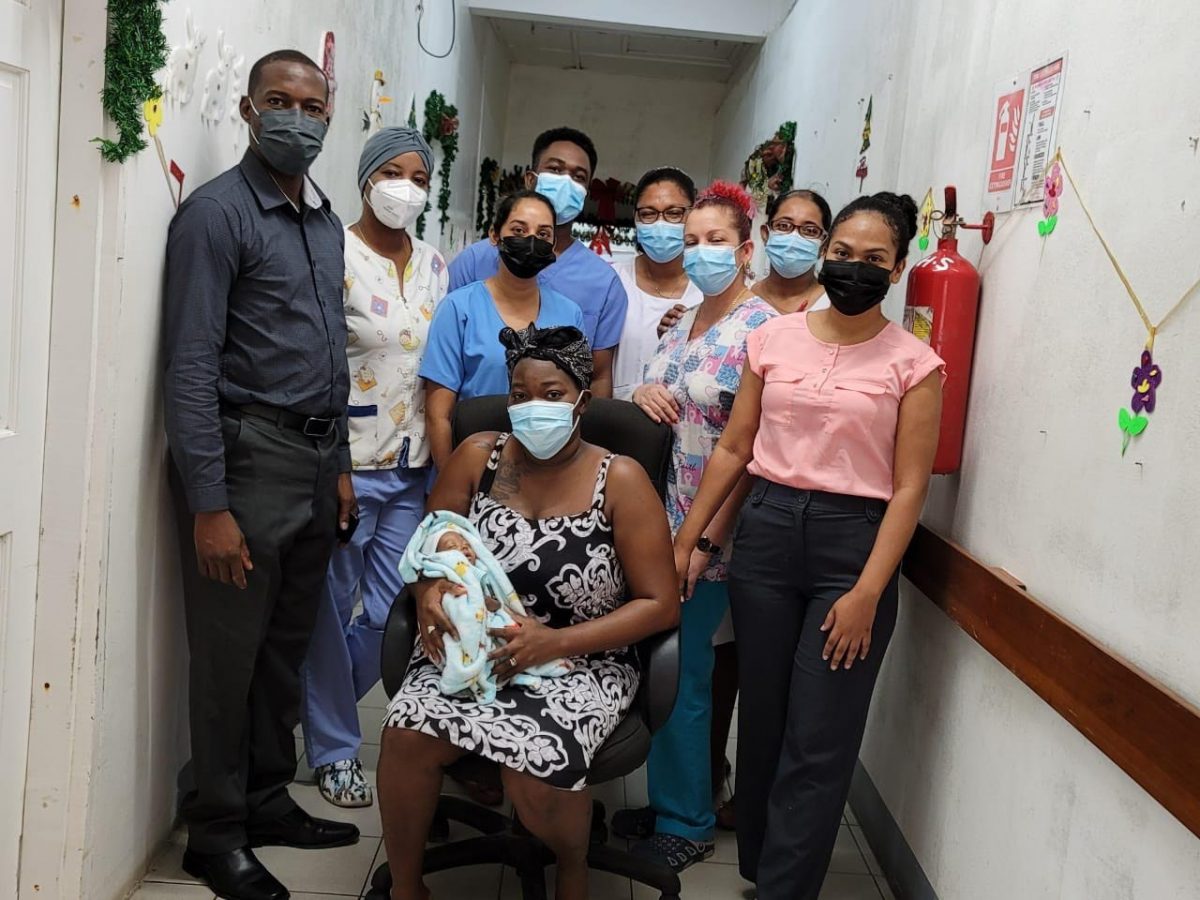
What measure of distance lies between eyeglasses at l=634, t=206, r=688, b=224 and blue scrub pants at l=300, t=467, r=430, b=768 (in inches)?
37.5

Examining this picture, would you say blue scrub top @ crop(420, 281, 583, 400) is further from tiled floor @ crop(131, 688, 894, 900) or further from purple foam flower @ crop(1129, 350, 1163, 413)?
purple foam flower @ crop(1129, 350, 1163, 413)

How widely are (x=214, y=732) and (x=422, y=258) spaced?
1.29 m

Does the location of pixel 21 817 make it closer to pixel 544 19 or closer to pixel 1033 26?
pixel 1033 26

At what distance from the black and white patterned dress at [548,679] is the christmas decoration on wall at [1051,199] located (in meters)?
0.96

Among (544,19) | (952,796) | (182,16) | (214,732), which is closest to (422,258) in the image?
(182,16)

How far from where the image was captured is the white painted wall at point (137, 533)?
6.33 feet

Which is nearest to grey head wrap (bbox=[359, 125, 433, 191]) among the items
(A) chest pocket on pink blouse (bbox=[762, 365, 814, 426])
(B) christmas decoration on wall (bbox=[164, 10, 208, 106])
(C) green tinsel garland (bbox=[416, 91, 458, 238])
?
(B) christmas decoration on wall (bbox=[164, 10, 208, 106])

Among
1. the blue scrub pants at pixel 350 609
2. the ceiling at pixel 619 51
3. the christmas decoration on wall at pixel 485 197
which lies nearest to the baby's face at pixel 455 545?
the blue scrub pants at pixel 350 609

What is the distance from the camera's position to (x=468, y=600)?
1986 mm

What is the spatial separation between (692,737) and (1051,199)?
1439mm

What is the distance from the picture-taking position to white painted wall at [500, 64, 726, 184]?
9.09 meters

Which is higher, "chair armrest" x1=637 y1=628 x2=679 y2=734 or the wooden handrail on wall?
the wooden handrail on wall

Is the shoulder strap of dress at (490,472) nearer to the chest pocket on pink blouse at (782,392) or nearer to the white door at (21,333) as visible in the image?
the chest pocket on pink blouse at (782,392)

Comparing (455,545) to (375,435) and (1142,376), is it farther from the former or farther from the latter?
(1142,376)
